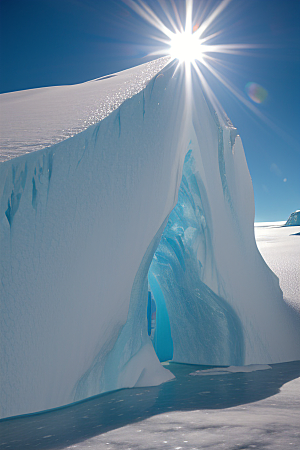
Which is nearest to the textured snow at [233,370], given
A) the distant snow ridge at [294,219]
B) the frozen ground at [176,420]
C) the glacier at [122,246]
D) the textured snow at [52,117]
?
the glacier at [122,246]

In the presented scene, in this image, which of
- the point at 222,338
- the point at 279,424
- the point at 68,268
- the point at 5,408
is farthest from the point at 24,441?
the point at 222,338

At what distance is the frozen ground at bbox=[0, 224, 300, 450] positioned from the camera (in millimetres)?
2246

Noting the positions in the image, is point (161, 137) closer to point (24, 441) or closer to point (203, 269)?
point (203, 269)

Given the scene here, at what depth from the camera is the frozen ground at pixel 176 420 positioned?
2.25 metres

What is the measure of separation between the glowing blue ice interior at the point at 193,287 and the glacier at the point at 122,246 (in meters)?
0.02

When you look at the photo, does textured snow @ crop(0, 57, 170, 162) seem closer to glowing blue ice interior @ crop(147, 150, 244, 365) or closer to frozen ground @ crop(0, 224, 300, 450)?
glowing blue ice interior @ crop(147, 150, 244, 365)

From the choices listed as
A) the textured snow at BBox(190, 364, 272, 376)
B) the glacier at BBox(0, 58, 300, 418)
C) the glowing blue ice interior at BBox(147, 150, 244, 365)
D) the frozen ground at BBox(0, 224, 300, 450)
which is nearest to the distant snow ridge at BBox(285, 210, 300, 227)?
the glacier at BBox(0, 58, 300, 418)

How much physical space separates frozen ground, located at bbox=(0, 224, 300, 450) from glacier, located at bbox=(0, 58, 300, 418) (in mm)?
291

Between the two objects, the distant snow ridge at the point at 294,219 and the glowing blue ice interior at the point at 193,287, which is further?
the distant snow ridge at the point at 294,219

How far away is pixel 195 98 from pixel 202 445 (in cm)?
498

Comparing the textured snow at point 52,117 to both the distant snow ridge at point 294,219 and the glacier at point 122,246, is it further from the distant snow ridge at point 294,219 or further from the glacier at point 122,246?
the distant snow ridge at point 294,219

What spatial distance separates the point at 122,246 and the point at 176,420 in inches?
67.2

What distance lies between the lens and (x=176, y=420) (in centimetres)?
280

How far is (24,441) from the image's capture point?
2406 mm
